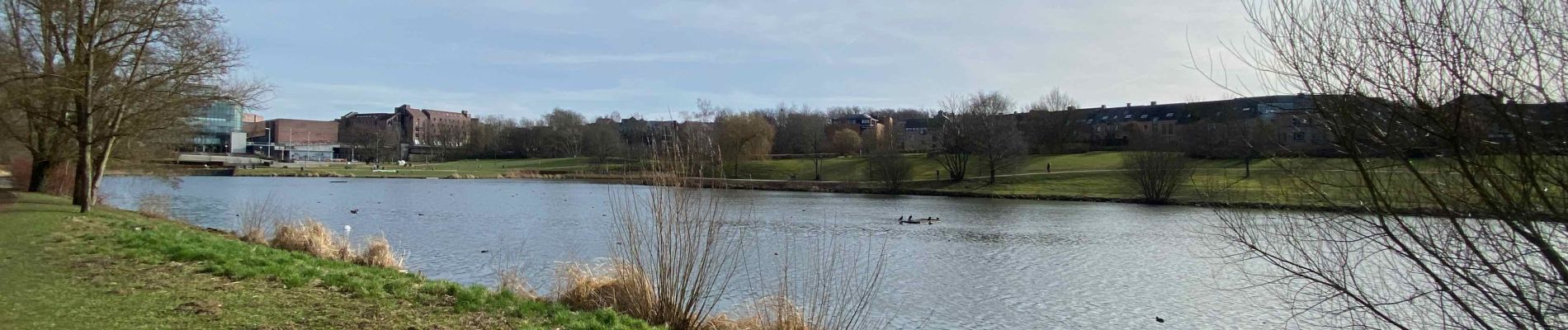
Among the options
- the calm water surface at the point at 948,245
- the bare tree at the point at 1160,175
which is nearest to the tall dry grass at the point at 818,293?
the calm water surface at the point at 948,245

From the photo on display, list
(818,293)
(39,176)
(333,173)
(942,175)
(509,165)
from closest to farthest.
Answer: (818,293), (39,176), (942,175), (333,173), (509,165)

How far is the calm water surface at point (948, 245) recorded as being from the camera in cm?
1348

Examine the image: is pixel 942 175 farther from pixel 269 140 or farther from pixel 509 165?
pixel 269 140

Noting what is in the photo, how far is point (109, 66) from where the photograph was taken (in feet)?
58.7

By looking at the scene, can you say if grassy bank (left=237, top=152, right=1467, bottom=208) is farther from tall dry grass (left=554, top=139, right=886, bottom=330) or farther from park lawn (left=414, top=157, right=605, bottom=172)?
tall dry grass (left=554, top=139, right=886, bottom=330)

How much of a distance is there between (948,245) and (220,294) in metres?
18.2

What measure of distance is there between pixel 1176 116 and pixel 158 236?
98316 mm

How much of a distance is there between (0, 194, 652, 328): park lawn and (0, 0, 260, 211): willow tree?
6.99 m

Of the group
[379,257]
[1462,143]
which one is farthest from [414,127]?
[1462,143]

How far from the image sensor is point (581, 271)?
11.0 metres

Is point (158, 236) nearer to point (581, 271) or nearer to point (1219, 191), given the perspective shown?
point (581, 271)

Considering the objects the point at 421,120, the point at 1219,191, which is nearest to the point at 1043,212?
the point at 1219,191

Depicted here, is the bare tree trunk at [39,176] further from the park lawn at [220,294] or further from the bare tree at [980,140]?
the bare tree at [980,140]

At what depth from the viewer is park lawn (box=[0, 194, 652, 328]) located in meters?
6.55
